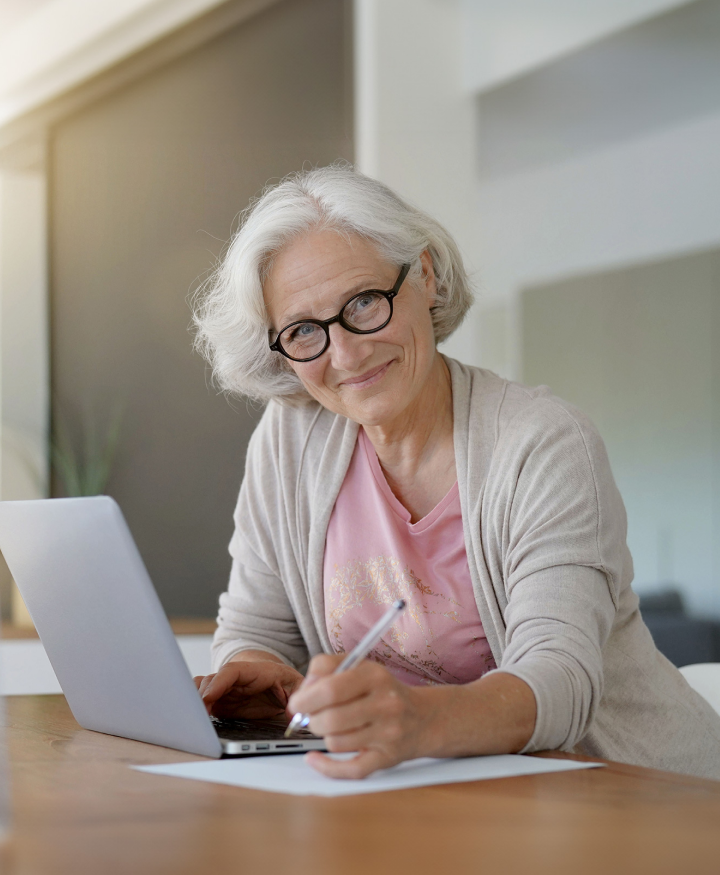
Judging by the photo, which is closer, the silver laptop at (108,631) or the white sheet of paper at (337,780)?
the white sheet of paper at (337,780)

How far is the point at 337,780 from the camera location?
2.82 feet

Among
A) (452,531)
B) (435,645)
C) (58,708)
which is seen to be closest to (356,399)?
(452,531)

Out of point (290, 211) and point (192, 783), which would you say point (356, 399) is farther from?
point (192, 783)

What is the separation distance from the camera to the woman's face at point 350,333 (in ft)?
4.66

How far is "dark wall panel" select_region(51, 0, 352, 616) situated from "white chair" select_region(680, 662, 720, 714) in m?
1.83

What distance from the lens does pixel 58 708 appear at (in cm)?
143

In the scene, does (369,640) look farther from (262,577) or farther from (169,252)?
(169,252)

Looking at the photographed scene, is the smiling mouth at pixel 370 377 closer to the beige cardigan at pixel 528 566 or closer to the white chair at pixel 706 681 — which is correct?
the beige cardigan at pixel 528 566

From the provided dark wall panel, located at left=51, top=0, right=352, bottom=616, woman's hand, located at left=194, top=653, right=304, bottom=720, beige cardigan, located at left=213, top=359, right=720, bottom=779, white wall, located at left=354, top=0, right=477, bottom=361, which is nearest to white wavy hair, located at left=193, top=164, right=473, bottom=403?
beige cardigan, located at left=213, top=359, right=720, bottom=779

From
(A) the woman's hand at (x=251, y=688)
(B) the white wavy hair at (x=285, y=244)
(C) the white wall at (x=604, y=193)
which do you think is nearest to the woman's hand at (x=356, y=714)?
(A) the woman's hand at (x=251, y=688)

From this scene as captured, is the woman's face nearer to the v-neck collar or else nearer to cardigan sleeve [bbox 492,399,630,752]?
the v-neck collar

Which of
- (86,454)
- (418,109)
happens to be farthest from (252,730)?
(418,109)

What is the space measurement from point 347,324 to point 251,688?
525mm

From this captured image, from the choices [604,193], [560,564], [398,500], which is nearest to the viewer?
[560,564]
